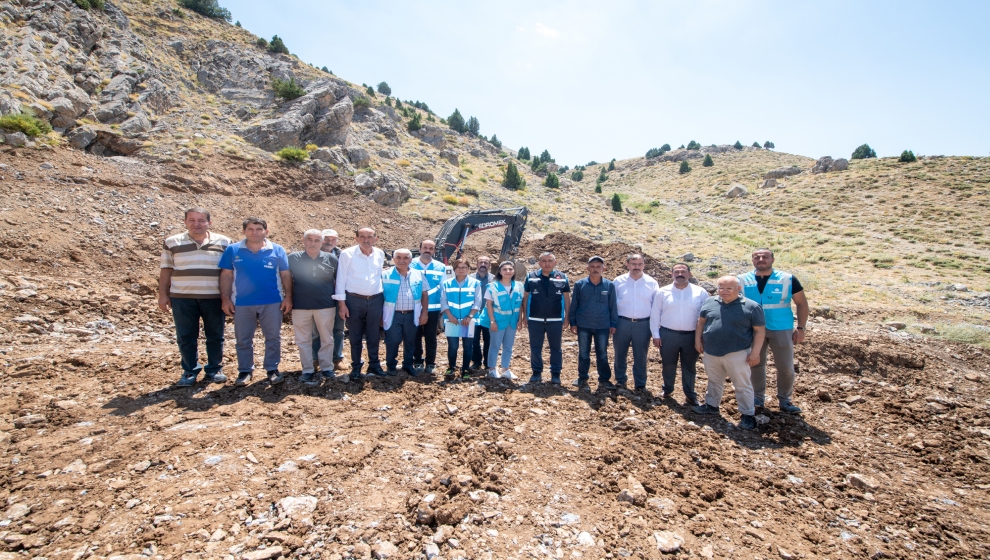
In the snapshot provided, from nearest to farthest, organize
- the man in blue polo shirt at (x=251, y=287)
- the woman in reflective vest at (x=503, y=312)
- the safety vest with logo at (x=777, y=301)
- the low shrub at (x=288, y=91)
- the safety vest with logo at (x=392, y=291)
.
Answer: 1. the man in blue polo shirt at (x=251, y=287)
2. the safety vest with logo at (x=777, y=301)
3. the safety vest with logo at (x=392, y=291)
4. the woman in reflective vest at (x=503, y=312)
5. the low shrub at (x=288, y=91)

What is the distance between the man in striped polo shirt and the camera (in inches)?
174

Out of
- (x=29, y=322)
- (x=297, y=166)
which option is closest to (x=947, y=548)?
(x=29, y=322)

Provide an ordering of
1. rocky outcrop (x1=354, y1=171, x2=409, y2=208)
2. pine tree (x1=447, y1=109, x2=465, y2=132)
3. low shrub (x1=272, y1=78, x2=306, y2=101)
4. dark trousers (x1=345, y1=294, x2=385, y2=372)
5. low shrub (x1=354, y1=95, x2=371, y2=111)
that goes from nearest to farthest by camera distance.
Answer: dark trousers (x1=345, y1=294, x2=385, y2=372), rocky outcrop (x1=354, y1=171, x2=409, y2=208), low shrub (x1=272, y1=78, x2=306, y2=101), low shrub (x1=354, y1=95, x2=371, y2=111), pine tree (x1=447, y1=109, x2=465, y2=132)

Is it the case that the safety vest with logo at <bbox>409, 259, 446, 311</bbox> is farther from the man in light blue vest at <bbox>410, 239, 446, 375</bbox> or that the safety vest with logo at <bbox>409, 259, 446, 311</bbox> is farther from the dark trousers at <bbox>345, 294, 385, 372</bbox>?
the dark trousers at <bbox>345, 294, 385, 372</bbox>

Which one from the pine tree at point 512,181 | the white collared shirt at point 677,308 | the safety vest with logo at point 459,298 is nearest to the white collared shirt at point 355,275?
the safety vest with logo at point 459,298

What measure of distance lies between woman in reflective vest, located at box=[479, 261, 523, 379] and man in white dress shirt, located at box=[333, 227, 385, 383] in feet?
4.59

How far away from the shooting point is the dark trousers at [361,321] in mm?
5117

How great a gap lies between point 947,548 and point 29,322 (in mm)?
10069

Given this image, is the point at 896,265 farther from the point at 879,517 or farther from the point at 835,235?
the point at 879,517

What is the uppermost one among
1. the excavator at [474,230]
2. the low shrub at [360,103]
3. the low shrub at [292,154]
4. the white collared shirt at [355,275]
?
the low shrub at [360,103]

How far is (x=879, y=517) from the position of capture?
9.87 feet

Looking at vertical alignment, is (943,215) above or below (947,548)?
above

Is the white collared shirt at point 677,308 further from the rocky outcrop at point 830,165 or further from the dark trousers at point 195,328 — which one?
the rocky outcrop at point 830,165

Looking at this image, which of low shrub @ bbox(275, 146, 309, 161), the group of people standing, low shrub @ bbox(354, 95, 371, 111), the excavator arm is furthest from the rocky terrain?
low shrub @ bbox(354, 95, 371, 111)
